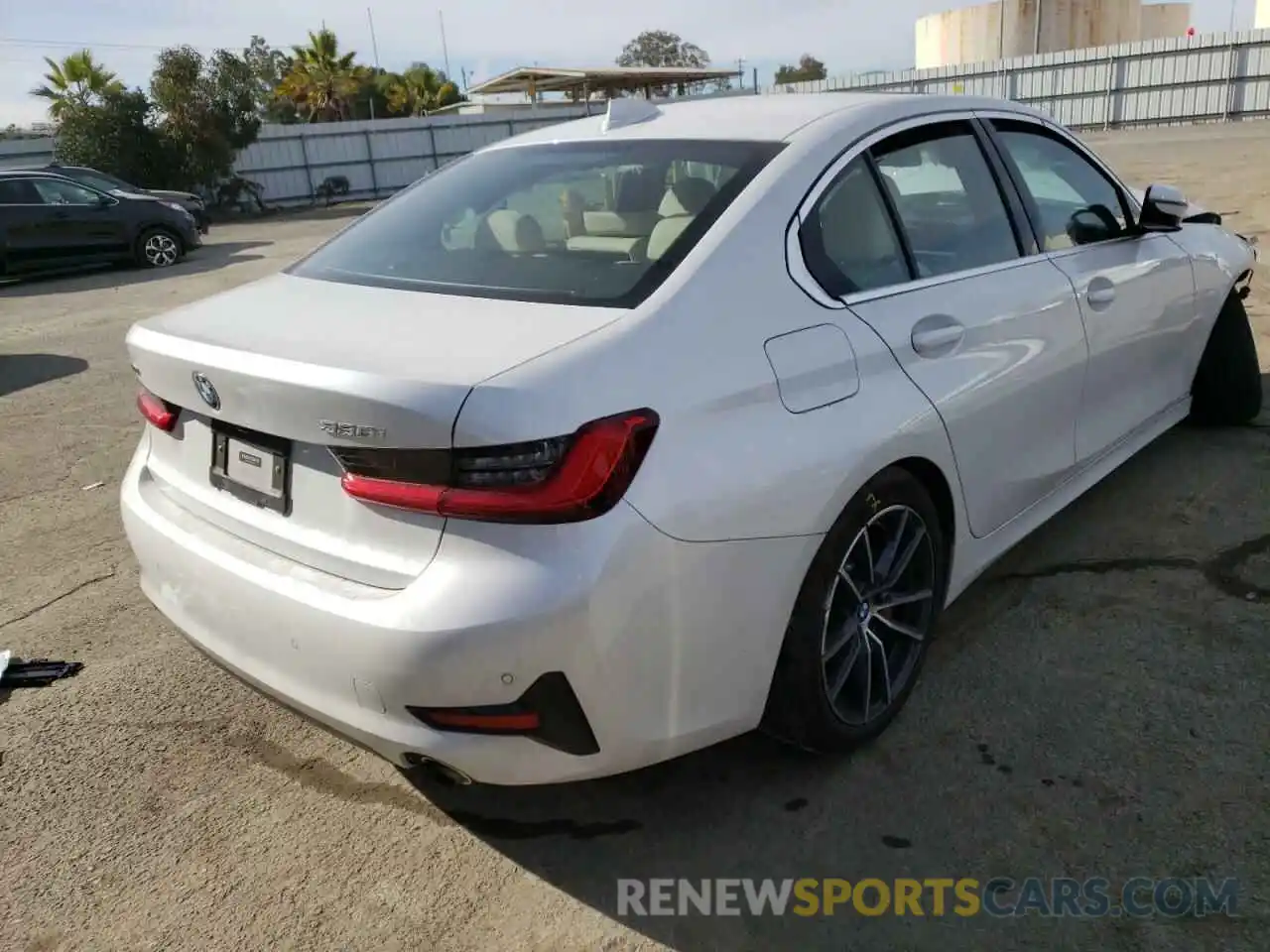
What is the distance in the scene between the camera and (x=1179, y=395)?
4414 millimetres

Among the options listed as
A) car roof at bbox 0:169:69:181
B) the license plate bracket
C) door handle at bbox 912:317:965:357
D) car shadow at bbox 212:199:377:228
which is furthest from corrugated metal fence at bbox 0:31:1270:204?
the license plate bracket

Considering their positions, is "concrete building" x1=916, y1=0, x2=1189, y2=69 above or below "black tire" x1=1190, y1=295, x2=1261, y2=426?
above

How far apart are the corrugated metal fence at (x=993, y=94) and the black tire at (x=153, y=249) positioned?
1561 centimetres

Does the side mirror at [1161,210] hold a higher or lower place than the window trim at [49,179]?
higher

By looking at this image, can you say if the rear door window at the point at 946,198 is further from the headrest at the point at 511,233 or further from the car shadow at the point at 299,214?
the car shadow at the point at 299,214

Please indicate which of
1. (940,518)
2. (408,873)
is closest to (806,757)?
(940,518)

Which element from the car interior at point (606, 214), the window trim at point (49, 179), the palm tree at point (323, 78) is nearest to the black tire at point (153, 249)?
the window trim at point (49, 179)

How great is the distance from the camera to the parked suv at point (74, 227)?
14.4 m

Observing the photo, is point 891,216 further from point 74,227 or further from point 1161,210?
point 74,227

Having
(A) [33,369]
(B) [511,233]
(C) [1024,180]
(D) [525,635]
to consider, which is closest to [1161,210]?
(C) [1024,180]

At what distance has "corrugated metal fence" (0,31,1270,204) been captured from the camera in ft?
100

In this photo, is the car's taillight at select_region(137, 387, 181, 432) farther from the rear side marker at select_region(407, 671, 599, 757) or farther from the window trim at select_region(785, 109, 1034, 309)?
the window trim at select_region(785, 109, 1034, 309)

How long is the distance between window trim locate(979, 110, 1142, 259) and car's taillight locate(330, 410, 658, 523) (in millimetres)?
2015

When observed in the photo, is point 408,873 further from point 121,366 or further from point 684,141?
point 121,366
